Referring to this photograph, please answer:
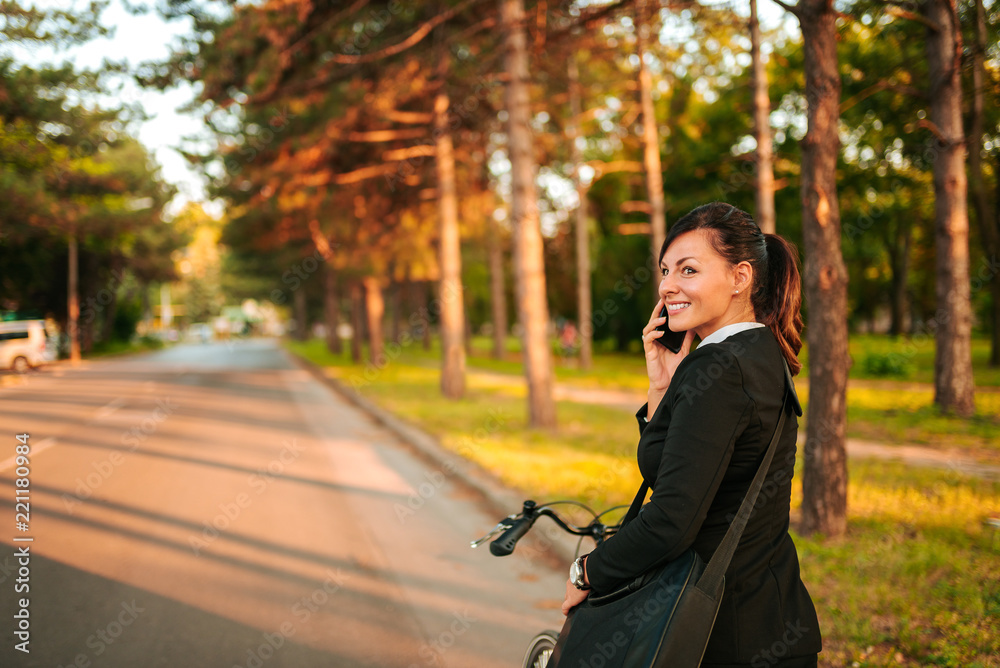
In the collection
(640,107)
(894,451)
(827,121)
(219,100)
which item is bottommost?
(894,451)

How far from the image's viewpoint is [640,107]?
1794 cm

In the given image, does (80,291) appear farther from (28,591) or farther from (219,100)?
(28,591)

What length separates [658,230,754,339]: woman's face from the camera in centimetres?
183

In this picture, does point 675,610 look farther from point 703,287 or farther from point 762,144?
point 762,144

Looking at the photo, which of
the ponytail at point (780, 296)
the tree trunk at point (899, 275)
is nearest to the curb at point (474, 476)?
the ponytail at point (780, 296)

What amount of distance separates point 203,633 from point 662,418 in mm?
3502

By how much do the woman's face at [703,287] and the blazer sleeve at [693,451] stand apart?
0.21m

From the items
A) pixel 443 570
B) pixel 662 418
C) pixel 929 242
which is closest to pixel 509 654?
pixel 443 570

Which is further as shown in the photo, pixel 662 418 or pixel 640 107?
pixel 640 107

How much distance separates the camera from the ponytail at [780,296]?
1.88 meters

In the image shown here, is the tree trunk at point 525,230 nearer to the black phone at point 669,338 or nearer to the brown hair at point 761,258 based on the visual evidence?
the black phone at point 669,338

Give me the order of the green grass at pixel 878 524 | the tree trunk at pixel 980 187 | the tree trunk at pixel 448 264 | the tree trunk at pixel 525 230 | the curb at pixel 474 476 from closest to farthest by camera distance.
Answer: the green grass at pixel 878 524 < the curb at pixel 474 476 < the tree trunk at pixel 525 230 < the tree trunk at pixel 980 187 < the tree trunk at pixel 448 264

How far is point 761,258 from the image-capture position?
74.0 inches

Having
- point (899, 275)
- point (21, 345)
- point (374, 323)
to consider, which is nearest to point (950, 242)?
point (374, 323)
